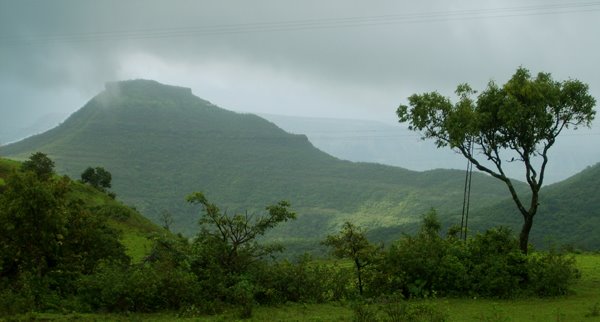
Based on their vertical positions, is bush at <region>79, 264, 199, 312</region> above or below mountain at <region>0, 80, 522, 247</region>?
below

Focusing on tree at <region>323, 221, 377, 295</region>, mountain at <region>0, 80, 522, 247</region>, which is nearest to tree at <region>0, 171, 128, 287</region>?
tree at <region>323, 221, 377, 295</region>

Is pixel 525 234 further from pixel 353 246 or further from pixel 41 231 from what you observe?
pixel 41 231

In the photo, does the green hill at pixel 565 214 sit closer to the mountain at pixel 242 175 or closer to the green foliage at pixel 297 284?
the mountain at pixel 242 175

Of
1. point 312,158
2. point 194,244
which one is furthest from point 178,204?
point 194,244

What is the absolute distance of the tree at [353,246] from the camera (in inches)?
737

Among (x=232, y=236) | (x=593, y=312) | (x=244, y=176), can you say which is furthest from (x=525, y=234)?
(x=244, y=176)

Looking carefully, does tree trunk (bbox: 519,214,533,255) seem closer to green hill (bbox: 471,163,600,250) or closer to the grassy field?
the grassy field

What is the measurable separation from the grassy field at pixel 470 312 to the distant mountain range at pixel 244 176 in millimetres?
87077

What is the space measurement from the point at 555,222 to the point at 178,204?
85.4 meters

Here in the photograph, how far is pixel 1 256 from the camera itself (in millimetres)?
15703

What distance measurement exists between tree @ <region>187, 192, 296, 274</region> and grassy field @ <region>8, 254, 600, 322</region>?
2131 mm

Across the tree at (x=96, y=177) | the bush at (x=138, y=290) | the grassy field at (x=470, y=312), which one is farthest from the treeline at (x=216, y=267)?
the tree at (x=96, y=177)

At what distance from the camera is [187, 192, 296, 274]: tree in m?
17.7

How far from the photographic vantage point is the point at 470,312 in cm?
1534
